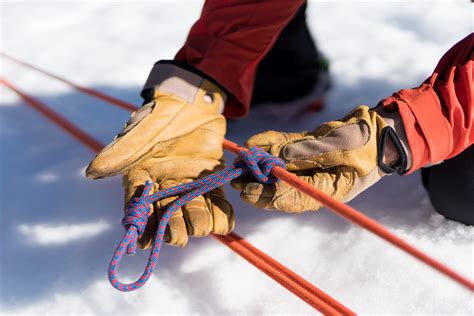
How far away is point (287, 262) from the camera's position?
110 cm

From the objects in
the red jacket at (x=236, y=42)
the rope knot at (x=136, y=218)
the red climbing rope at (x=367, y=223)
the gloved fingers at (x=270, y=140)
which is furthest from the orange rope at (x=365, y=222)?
the red jacket at (x=236, y=42)

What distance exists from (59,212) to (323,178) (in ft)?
2.32

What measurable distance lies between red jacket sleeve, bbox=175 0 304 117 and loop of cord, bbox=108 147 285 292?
0.38m

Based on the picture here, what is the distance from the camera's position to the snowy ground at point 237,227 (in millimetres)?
1030

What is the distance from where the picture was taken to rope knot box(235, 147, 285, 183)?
0.92 meters

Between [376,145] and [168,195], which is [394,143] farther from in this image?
[168,195]

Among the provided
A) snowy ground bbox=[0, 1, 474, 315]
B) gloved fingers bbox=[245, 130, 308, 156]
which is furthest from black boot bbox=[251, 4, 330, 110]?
gloved fingers bbox=[245, 130, 308, 156]

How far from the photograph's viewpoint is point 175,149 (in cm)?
113

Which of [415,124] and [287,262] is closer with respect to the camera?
[415,124]

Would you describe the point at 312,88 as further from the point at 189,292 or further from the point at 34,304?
the point at 34,304

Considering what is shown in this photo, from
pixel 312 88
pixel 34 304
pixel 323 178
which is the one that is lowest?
pixel 34 304

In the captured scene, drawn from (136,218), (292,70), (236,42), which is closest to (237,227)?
(136,218)

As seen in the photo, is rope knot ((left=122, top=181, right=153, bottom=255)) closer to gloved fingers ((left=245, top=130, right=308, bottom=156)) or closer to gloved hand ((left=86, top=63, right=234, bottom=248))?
gloved hand ((left=86, top=63, right=234, bottom=248))

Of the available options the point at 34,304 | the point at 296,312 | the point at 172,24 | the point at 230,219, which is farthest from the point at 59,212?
the point at 172,24
